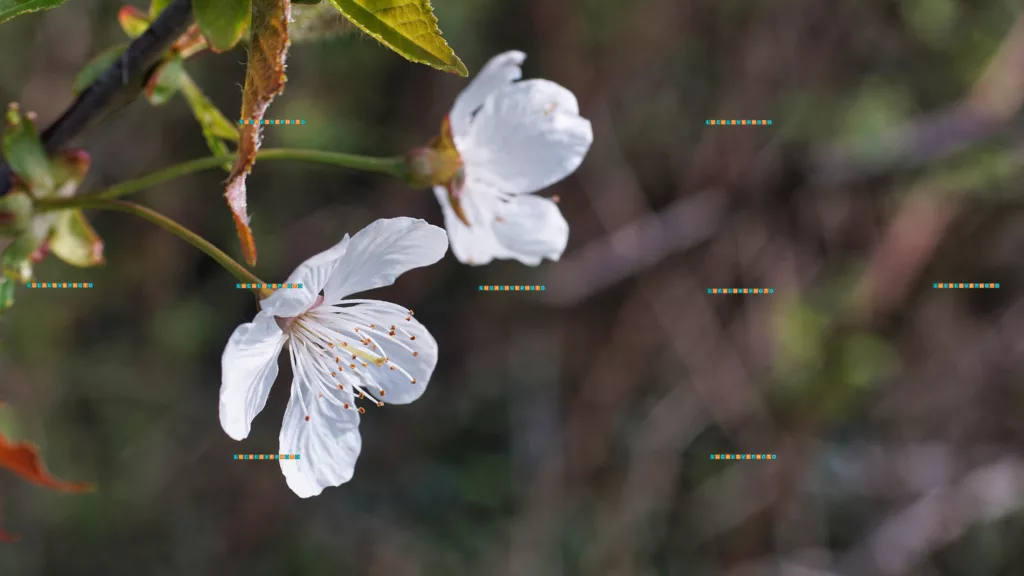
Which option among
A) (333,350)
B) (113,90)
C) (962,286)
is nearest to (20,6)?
(113,90)

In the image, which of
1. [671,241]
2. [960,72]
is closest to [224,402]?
[671,241]

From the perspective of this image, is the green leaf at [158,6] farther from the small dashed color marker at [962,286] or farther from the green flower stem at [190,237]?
the small dashed color marker at [962,286]

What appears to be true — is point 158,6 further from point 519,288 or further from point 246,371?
point 519,288

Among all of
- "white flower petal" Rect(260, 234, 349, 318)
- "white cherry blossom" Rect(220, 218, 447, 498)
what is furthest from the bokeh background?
"white flower petal" Rect(260, 234, 349, 318)

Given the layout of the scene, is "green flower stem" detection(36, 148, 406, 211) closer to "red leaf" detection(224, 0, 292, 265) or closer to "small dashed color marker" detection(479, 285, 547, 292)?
"red leaf" detection(224, 0, 292, 265)

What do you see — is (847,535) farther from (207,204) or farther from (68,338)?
(68,338)
